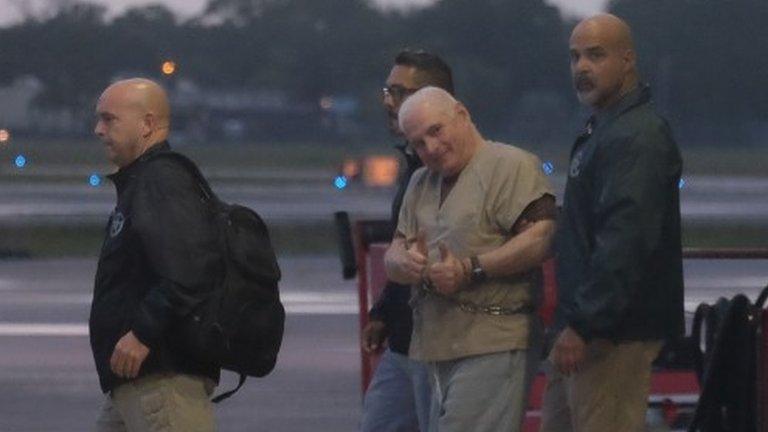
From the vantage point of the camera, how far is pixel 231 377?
40.8 feet

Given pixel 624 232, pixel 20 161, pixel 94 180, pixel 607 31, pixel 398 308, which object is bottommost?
pixel 398 308

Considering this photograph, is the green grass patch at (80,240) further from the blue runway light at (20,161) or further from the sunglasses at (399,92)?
the sunglasses at (399,92)

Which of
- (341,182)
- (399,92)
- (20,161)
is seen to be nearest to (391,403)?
(399,92)

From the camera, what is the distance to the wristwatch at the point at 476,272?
5711 mm

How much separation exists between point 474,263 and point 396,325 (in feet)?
2.68

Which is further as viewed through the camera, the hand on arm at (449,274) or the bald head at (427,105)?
the bald head at (427,105)

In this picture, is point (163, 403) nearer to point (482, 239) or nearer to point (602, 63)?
point (482, 239)

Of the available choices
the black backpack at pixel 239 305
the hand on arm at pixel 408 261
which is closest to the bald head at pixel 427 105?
the hand on arm at pixel 408 261

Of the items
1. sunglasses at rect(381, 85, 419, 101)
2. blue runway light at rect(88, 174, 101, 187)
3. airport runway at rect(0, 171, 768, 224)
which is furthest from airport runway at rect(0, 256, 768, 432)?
blue runway light at rect(88, 174, 101, 187)

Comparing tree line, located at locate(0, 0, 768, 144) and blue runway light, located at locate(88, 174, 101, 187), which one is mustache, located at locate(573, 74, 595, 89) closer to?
tree line, located at locate(0, 0, 768, 144)

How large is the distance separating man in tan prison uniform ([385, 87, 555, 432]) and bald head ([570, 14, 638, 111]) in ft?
1.00

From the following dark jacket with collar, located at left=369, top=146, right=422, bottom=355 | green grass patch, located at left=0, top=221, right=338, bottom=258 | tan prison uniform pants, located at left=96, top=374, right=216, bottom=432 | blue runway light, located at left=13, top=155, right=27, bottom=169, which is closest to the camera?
tan prison uniform pants, located at left=96, top=374, right=216, bottom=432

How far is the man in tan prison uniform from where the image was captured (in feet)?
18.9

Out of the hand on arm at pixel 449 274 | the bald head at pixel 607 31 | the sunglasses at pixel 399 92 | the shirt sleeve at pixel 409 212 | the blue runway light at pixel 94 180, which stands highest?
the blue runway light at pixel 94 180
